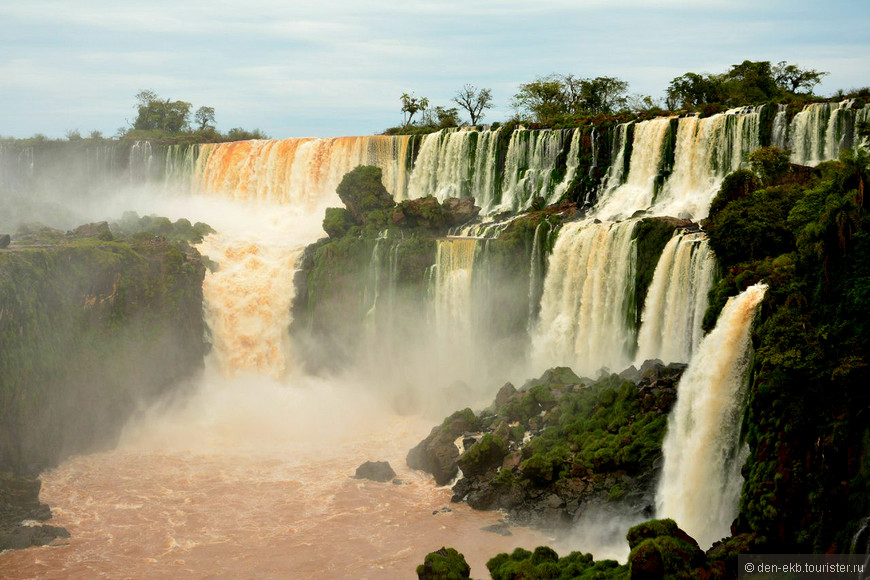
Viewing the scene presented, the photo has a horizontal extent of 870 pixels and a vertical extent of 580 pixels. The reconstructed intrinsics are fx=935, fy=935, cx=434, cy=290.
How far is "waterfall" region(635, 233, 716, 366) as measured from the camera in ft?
90.2

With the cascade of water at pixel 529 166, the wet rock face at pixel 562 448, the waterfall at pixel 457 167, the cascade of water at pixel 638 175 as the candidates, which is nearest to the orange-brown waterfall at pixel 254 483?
the wet rock face at pixel 562 448

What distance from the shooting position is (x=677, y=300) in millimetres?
28656

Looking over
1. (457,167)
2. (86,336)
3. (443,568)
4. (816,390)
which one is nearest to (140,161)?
(457,167)

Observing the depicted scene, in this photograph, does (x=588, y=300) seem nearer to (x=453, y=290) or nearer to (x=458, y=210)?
(x=453, y=290)

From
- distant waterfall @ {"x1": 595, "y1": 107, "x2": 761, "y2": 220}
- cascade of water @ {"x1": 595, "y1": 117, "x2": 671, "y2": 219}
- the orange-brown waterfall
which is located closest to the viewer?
the orange-brown waterfall

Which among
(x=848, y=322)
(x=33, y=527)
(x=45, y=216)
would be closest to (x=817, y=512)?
(x=848, y=322)

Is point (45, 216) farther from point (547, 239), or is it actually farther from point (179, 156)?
point (547, 239)

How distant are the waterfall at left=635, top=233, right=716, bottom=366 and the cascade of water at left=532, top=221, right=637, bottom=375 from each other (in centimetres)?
147

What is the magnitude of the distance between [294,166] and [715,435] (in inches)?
1349

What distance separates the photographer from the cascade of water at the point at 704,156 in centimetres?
3609

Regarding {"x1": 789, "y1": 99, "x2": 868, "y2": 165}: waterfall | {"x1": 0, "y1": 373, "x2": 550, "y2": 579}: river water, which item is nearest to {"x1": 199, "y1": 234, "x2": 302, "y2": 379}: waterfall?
{"x1": 0, "y1": 373, "x2": 550, "y2": 579}: river water

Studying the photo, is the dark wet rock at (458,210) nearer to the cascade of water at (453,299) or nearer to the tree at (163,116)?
the cascade of water at (453,299)

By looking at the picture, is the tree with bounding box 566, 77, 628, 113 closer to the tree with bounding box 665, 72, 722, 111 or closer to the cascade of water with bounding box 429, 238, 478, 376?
the tree with bounding box 665, 72, 722, 111

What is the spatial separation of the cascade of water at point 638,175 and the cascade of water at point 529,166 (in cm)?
343
